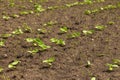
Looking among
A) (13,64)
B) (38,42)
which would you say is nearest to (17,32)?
(38,42)

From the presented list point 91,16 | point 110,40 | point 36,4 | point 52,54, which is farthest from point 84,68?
point 36,4

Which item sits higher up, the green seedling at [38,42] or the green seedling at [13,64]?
the green seedling at [38,42]

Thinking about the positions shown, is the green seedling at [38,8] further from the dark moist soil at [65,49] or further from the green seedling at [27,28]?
the green seedling at [27,28]

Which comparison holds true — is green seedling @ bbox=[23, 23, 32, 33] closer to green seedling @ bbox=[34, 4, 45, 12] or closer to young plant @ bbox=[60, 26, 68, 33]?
young plant @ bbox=[60, 26, 68, 33]

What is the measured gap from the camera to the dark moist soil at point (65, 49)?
5.98 metres

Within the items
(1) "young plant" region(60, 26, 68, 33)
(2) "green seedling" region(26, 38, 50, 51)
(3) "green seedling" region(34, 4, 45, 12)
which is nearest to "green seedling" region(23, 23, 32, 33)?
(2) "green seedling" region(26, 38, 50, 51)

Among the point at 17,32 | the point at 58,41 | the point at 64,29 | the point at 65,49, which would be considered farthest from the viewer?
the point at 64,29

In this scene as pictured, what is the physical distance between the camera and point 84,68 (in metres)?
6.19

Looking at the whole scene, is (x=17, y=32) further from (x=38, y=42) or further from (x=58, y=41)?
(x=58, y=41)

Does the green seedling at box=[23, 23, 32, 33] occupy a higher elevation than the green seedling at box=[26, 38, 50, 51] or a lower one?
higher

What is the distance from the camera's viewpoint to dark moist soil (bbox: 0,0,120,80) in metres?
5.98

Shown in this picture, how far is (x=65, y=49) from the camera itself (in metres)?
7.06

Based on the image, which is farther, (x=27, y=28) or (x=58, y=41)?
(x=27, y=28)

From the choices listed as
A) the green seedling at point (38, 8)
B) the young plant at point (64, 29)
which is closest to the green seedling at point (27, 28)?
the young plant at point (64, 29)
